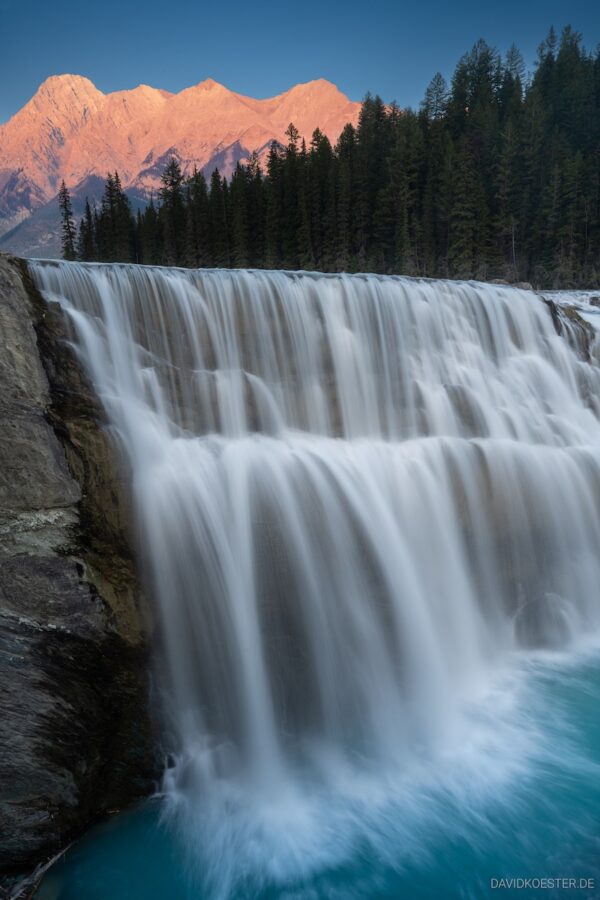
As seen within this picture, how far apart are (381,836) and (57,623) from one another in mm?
3923

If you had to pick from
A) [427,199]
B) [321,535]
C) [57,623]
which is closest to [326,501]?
[321,535]

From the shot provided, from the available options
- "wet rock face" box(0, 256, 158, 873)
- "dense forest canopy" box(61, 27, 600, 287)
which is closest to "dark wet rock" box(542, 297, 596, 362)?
"wet rock face" box(0, 256, 158, 873)

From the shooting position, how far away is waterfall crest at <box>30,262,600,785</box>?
6.52 metres

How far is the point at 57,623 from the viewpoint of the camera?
16.9 ft

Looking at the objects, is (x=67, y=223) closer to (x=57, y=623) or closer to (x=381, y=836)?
(x=57, y=623)

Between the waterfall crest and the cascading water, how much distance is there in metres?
0.03

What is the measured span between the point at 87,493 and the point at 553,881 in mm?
5830

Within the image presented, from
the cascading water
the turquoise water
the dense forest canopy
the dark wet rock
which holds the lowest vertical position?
the turquoise water

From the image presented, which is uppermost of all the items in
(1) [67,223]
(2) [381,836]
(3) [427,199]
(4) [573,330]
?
(1) [67,223]

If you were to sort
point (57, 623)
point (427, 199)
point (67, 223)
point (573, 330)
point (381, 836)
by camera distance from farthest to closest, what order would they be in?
point (67, 223), point (427, 199), point (573, 330), point (381, 836), point (57, 623)

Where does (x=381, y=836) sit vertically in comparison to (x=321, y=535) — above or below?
below

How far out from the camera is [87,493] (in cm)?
588

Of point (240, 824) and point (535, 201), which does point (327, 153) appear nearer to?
point (535, 201)

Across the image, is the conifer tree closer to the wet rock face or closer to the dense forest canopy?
the dense forest canopy
